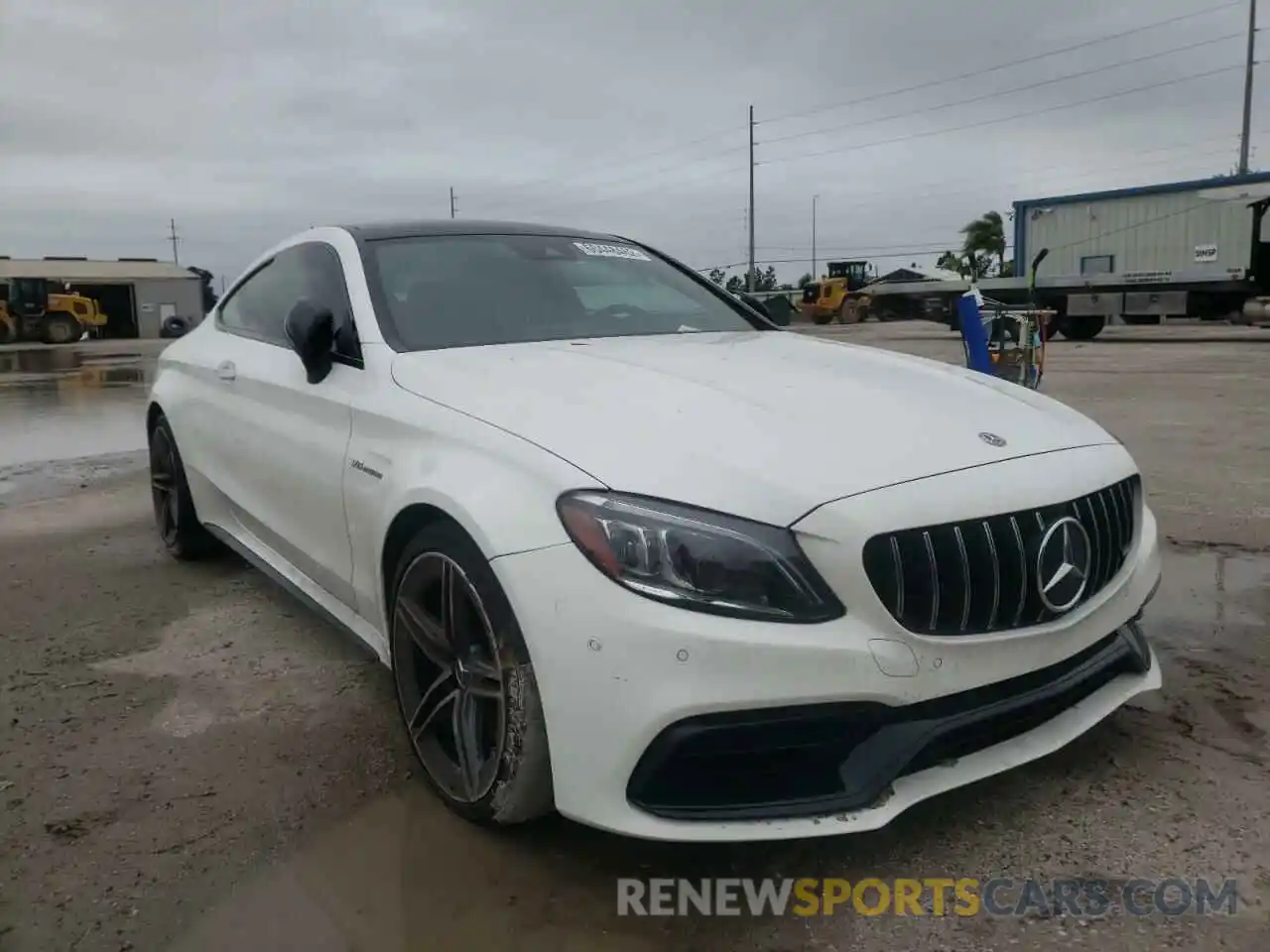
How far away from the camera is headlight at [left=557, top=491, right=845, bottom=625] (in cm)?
193

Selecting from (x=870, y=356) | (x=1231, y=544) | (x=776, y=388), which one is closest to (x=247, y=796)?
(x=776, y=388)

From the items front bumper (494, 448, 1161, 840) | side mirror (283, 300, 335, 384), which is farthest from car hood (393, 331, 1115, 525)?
side mirror (283, 300, 335, 384)

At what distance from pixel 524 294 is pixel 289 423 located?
2.74ft

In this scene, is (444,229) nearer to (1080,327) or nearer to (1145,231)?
(1080,327)

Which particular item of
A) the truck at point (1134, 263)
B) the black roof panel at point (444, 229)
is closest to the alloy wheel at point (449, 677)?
the black roof panel at point (444, 229)

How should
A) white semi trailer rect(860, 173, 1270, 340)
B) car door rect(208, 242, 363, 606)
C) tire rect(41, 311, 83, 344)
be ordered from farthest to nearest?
tire rect(41, 311, 83, 344)
white semi trailer rect(860, 173, 1270, 340)
car door rect(208, 242, 363, 606)

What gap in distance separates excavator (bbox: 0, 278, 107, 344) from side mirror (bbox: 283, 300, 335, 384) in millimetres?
38471

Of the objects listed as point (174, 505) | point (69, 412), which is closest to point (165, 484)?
point (174, 505)

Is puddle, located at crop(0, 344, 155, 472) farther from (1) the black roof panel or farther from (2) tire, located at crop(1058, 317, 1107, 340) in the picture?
(2) tire, located at crop(1058, 317, 1107, 340)

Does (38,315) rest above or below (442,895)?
above

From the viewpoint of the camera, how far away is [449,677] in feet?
7.90

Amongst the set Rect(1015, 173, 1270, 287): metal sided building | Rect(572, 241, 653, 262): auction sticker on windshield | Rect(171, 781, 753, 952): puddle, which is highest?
Rect(1015, 173, 1270, 287): metal sided building

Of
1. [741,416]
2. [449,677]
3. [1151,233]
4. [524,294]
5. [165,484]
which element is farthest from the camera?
[1151,233]

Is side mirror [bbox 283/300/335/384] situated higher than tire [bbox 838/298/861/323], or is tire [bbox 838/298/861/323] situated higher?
side mirror [bbox 283/300/335/384]
